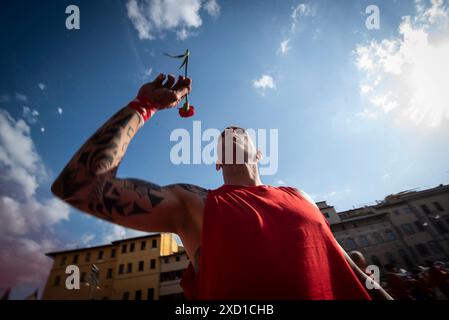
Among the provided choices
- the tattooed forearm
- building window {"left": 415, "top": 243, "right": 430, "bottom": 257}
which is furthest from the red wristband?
building window {"left": 415, "top": 243, "right": 430, "bottom": 257}

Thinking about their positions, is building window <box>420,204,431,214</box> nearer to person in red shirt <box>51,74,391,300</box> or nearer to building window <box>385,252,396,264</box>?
building window <box>385,252,396,264</box>

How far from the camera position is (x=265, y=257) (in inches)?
44.2

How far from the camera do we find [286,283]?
1069 mm

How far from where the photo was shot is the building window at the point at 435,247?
30.4 metres

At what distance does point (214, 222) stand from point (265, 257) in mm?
341

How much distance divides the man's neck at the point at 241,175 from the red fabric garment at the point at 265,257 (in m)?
0.43

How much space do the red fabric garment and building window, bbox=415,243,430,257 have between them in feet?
139

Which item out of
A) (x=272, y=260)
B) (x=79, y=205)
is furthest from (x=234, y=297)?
(x=79, y=205)

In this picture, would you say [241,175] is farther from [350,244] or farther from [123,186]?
[350,244]

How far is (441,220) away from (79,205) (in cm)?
4824

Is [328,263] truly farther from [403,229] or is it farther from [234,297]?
[403,229]

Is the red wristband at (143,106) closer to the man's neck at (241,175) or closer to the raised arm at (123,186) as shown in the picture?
the raised arm at (123,186)

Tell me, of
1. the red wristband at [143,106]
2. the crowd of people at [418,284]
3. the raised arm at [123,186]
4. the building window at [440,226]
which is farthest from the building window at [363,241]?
the red wristband at [143,106]

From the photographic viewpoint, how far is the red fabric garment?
41.9 inches
